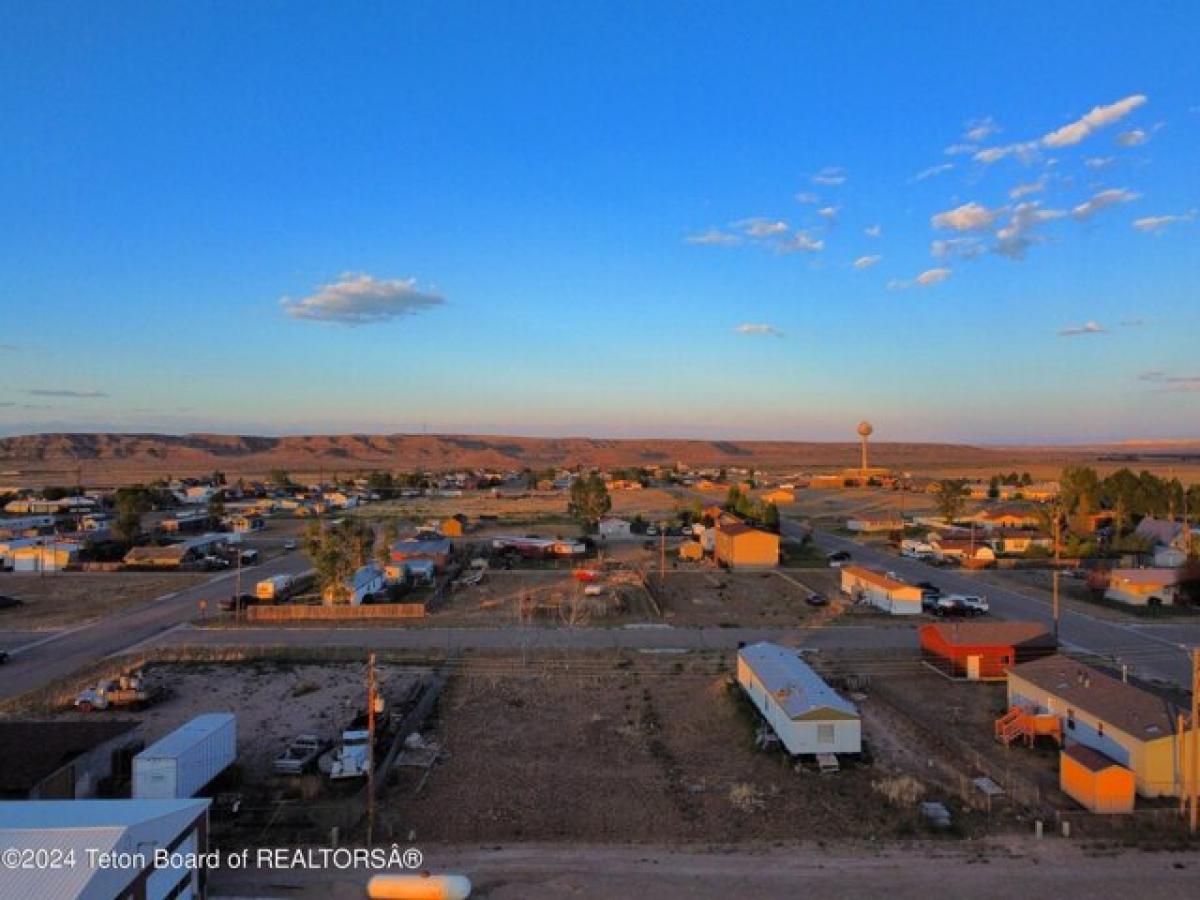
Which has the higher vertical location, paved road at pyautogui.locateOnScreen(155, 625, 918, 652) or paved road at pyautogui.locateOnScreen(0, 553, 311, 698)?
paved road at pyautogui.locateOnScreen(155, 625, 918, 652)

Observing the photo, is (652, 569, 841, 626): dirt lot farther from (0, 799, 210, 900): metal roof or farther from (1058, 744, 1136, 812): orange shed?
(0, 799, 210, 900): metal roof

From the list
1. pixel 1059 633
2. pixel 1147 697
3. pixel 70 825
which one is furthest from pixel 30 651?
pixel 1059 633

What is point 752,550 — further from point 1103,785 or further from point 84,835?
point 84,835

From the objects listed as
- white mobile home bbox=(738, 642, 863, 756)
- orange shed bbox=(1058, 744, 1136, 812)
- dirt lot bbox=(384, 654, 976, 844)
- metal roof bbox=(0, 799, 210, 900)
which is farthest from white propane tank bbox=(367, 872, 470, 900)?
orange shed bbox=(1058, 744, 1136, 812)

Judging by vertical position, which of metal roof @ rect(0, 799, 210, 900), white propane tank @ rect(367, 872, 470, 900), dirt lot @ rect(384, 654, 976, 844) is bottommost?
dirt lot @ rect(384, 654, 976, 844)

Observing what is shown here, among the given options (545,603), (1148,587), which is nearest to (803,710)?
(545,603)

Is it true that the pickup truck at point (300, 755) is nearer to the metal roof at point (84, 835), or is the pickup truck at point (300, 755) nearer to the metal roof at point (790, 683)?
the metal roof at point (84, 835)
